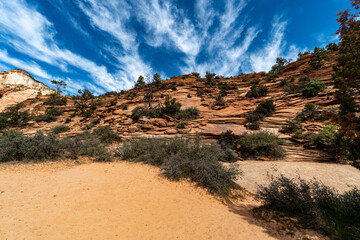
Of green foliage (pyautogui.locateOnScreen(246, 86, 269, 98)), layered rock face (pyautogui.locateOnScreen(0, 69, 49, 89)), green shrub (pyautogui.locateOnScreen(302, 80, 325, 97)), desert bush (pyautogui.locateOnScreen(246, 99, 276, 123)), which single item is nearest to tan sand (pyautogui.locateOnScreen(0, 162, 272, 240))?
desert bush (pyautogui.locateOnScreen(246, 99, 276, 123))

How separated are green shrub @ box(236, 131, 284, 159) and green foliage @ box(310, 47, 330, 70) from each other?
1832 centimetres

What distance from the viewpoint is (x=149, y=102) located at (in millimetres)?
20406

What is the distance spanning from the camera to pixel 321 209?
2.97 m

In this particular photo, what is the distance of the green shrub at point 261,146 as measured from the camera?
823 cm

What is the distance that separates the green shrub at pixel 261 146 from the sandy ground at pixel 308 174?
1406mm

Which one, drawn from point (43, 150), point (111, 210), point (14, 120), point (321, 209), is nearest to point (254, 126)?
point (321, 209)

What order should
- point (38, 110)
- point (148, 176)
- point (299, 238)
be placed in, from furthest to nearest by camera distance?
point (38, 110)
point (148, 176)
point (299, 238)

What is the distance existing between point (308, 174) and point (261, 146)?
2803mm

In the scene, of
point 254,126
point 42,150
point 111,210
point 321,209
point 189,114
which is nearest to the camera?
point 321,209

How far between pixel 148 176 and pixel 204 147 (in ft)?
12.7

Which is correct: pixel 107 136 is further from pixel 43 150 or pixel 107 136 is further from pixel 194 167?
pixel 194 167

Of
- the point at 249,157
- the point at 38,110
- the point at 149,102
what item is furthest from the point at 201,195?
the point at 38,110

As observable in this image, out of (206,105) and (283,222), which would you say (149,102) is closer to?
(206,105)

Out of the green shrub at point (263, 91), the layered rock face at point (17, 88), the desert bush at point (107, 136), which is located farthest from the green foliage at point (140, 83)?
the layered rock face at point (17, 88)
